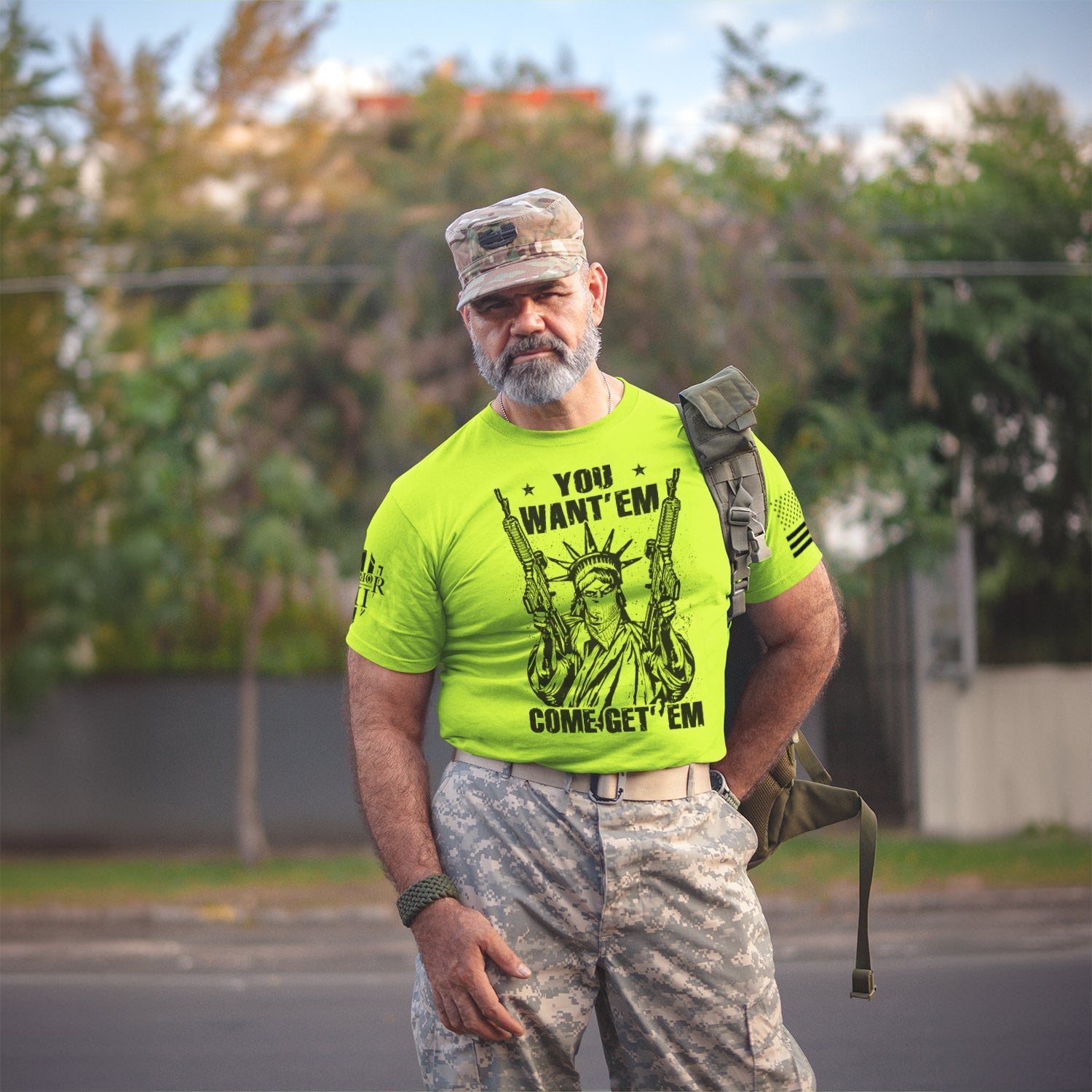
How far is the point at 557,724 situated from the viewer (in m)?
2.03

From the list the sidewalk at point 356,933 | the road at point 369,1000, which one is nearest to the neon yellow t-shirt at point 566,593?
the road at point 369,1000

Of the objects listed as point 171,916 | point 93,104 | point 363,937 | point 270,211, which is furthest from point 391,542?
point 93,104

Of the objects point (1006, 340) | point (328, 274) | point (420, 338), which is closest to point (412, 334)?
point (420, 338)

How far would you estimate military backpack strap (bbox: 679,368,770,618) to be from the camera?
211cm

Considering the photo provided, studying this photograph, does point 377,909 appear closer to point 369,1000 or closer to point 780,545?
point 369,1000

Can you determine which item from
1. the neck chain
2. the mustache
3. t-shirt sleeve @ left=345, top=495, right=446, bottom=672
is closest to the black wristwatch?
t-shirt sleeve @ left=345, top=495, right=446, bottom=672

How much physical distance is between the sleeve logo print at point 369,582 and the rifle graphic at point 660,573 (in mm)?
434

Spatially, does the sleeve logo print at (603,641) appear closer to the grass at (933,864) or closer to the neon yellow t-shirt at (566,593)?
the neon yellow t-shirt at (566,593)

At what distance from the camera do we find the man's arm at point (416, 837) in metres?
1.97

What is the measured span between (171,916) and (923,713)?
646cm

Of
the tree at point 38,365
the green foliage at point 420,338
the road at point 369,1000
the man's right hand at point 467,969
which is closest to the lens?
the man's right hand at point 467,969

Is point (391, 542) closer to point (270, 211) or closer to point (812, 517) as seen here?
point (812, 517)

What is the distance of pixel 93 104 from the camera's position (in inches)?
495

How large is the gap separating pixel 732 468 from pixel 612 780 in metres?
0.53
